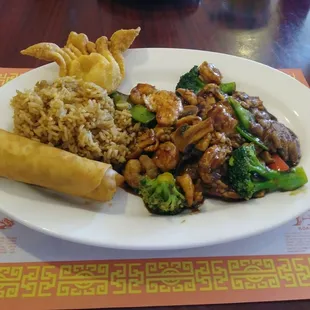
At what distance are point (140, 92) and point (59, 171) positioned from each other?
31.5 inches

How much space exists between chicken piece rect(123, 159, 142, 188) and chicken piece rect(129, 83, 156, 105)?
452 mm

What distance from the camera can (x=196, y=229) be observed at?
5.31 feet

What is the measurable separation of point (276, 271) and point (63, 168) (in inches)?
41.9

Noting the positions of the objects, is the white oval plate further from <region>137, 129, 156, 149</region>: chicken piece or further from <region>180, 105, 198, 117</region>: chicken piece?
<region>180, 105, 198, 117</region>: chicken piece

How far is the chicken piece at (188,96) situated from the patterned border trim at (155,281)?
3.14 feet

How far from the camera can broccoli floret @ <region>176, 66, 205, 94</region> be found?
2.41 meters

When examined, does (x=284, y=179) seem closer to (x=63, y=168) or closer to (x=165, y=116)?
(x=165, y=116)

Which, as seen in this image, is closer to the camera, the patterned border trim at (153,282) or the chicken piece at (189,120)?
the patterned border trim at (153,282)

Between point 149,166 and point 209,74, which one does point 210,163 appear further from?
point 209,74

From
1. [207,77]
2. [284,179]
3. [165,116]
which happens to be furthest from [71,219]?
[207,77]

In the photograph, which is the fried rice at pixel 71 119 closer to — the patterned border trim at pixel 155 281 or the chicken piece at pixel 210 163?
the chicken piece at pixel 210 163

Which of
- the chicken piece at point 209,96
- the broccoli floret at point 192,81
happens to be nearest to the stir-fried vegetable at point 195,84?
the broccoli floret at point 192,81

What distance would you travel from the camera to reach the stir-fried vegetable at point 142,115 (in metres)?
2.22

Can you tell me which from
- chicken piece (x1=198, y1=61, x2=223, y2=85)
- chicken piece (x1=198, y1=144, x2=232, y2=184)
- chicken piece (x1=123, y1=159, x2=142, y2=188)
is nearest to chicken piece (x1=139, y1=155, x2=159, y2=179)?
chicken piece (x1=123, y1=159, x2=142, y2=188)
